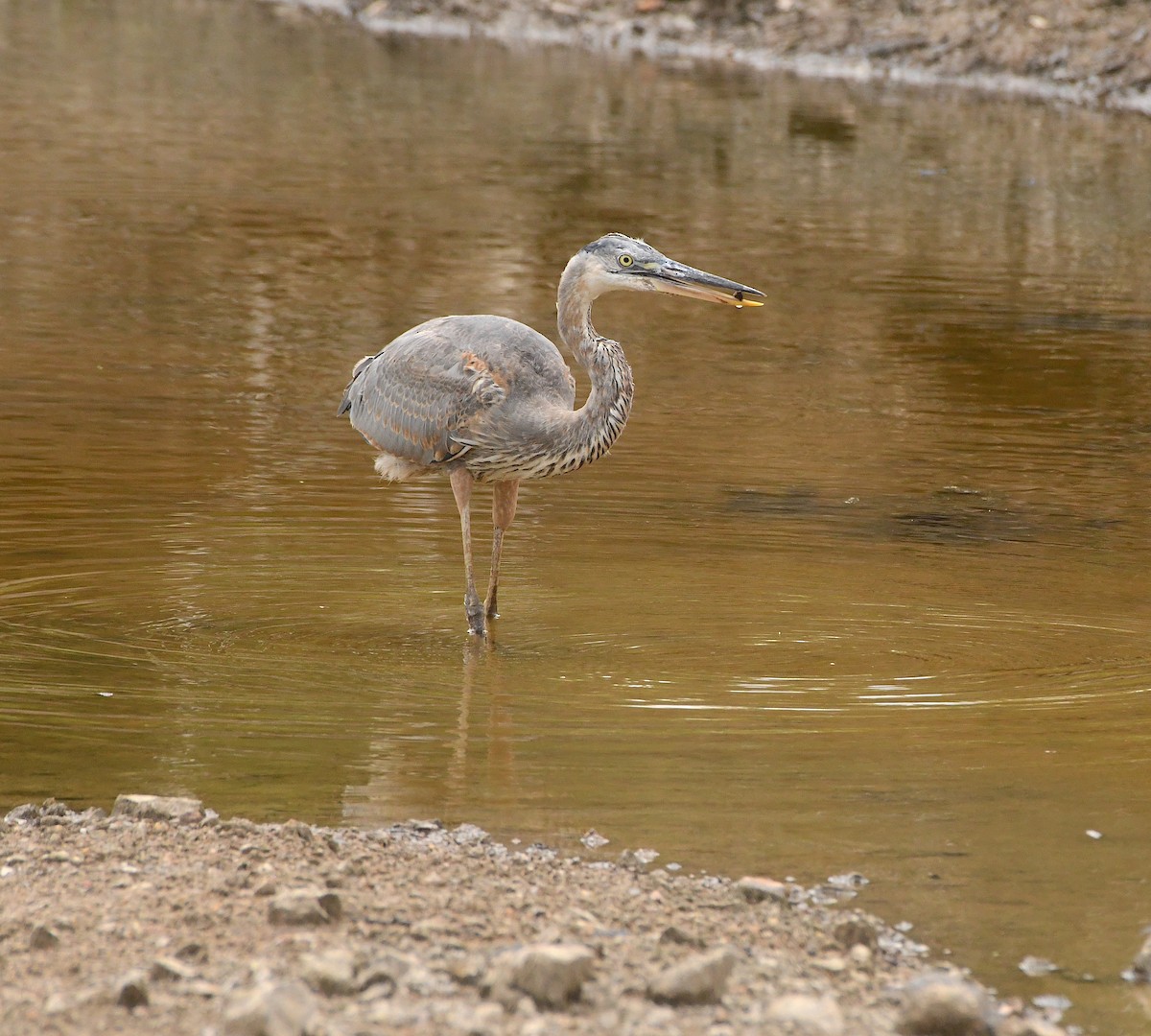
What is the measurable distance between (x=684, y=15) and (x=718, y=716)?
1404 inches

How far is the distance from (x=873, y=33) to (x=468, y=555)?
1229 inches

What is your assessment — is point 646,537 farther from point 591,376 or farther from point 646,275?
point 646,275

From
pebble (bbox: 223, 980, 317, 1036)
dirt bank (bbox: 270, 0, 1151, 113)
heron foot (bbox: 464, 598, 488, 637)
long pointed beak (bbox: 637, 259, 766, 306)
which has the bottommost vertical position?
heron foot (bbox: 464, 598, 488, 637)

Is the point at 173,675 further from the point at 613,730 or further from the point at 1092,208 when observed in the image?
the point at 1092,208

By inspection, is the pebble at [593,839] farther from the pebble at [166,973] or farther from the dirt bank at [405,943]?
the pebble at [166,973]

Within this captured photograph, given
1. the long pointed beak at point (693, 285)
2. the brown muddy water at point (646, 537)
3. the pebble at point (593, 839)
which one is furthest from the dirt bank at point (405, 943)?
the long pointed beak at point (693, 285)

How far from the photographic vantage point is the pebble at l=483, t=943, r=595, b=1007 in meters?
4.70

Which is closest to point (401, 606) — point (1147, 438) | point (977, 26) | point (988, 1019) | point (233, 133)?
point (988, 1019)

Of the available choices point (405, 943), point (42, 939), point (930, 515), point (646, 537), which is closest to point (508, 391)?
point (646, 537)

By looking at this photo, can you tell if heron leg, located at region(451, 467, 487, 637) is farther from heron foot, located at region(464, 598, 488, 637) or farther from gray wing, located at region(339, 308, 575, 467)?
gray wing, located at region(339, 308, 575, 467)

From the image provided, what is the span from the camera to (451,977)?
485 centimetres

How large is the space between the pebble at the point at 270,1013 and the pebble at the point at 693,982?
34.8 inches

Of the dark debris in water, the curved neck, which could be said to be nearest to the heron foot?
the curved neck

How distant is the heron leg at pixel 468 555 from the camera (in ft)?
29.0
